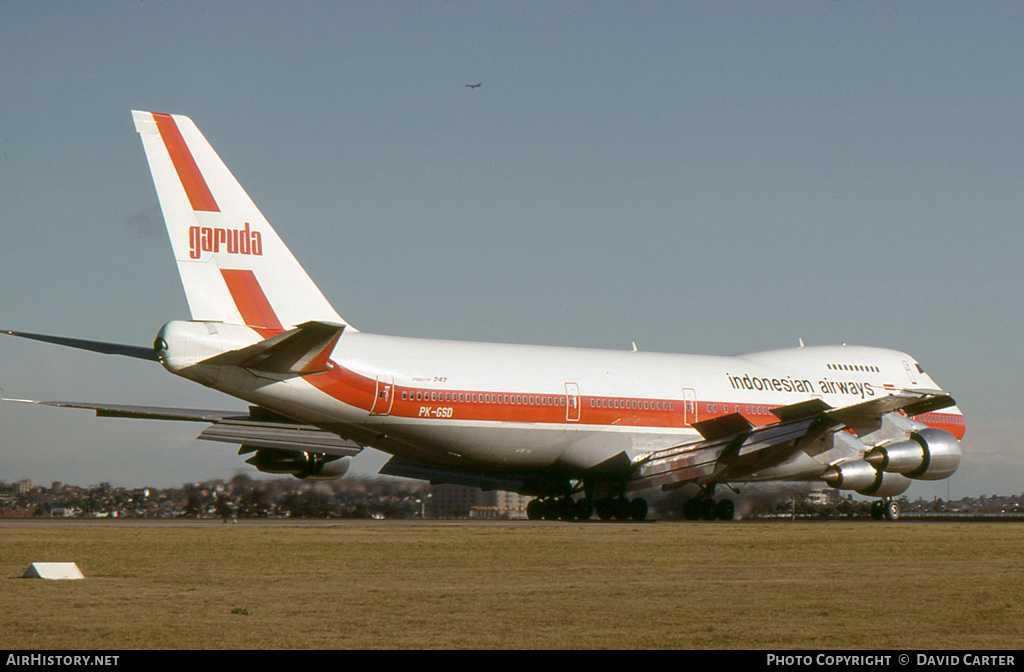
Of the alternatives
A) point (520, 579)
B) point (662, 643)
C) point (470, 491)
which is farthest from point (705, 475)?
point (662, 643)

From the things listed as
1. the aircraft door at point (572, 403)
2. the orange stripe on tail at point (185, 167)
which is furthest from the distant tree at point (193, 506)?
the orange stripe on tail at point (185, 167)

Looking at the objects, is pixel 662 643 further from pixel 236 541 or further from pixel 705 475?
pixel 705 475

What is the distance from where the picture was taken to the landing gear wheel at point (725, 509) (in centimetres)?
3002

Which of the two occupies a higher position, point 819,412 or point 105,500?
point 819,412

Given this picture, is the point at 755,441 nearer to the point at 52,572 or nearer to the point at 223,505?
the point at 223,505

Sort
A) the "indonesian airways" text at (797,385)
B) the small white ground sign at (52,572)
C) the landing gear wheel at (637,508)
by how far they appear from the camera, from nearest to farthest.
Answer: the small white ground sign at (52,572), the landing gear wheel at (637,508), the "indonesian airways" text at (797,385)

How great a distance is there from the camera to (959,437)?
37.8 m

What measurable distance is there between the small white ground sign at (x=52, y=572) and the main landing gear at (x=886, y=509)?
25.1 meters

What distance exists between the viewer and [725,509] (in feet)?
98.9

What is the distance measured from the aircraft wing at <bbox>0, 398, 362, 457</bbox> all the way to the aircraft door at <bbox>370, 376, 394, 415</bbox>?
7.62 feet

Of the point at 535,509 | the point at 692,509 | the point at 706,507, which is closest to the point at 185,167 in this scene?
the point at 535,509

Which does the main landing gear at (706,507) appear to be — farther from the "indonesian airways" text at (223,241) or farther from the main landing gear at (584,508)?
the "indonesian airways" text at (223,241)

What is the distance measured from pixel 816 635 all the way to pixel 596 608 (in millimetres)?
2209
